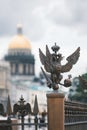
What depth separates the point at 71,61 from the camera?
11445 millimetres

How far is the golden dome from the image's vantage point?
543ft

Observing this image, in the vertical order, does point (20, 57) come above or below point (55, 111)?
above

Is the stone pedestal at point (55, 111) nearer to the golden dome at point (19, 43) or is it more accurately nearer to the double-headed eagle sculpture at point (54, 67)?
the double-headed eagle sculpture at point (54, 67)

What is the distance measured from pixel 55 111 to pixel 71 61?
1.00 m

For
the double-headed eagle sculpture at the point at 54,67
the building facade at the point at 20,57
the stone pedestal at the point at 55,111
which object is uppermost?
the building facade at the point at 20,57

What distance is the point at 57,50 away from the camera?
37.5 feet

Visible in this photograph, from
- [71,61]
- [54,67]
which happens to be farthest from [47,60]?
[71,61]

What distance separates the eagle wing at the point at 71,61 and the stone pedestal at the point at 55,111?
0.51 metres

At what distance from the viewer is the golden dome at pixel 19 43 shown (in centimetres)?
16550

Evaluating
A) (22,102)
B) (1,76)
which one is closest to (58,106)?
(22,102)

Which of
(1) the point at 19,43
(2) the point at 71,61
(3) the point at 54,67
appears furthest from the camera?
(1) the point at 19,43

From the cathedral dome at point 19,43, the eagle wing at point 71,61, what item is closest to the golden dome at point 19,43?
the cathedral dome at point 19,43

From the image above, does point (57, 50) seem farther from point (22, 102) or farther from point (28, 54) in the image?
point (28, 54)

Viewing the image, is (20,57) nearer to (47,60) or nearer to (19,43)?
(19,43)
